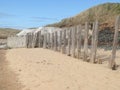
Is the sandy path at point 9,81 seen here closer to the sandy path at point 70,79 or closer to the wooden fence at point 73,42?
the sandy path at point 70,79

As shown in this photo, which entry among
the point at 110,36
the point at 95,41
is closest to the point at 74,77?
the point at 95,41

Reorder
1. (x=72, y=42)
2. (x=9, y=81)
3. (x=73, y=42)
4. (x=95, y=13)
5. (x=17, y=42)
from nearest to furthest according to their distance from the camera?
1. (x=9, y=81)
2. (x=73, y=42)
3. (x=72, y=42)
4. (x=17, y=42)
5. (x=95, y=13)

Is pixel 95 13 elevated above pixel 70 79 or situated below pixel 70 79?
above

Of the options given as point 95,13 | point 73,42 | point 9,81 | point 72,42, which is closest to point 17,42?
point 72,42

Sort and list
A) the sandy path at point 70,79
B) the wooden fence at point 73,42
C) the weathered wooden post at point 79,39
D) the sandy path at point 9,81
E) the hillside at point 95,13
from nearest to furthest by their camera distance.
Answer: the sandy path at point 70,79
the sandy path at point 9,81
the wooden fence at point 73,42
the weathered wooden post at point 79,39
the hillside at point 95,13

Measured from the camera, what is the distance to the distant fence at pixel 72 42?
17172 mm

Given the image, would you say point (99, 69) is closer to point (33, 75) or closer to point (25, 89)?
point (33, 75)

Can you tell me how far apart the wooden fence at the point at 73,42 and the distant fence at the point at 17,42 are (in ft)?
4.88

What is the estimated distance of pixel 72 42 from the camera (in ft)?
72.5

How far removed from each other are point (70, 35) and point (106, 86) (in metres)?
12.3

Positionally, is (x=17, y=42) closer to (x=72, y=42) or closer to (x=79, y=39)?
(x=72, y=42)

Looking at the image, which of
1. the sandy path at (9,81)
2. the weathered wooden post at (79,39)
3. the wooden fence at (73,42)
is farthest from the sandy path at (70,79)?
the weathered wooden post at (79,39)

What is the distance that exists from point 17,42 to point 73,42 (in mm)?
17763

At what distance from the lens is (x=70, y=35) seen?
2305 centimetres
